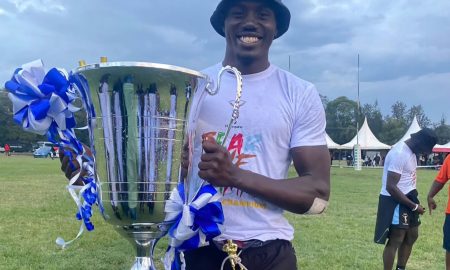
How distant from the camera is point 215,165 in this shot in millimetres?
1643

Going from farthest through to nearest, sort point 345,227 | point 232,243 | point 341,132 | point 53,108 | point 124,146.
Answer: point 341,132
point 345,227
point 232,243
point 53,108
point 124,146

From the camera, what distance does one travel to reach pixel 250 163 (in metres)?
1.93

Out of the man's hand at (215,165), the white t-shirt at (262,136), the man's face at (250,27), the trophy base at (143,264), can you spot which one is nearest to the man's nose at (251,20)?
the man's face at (250,27)

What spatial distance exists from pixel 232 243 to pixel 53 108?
755mm

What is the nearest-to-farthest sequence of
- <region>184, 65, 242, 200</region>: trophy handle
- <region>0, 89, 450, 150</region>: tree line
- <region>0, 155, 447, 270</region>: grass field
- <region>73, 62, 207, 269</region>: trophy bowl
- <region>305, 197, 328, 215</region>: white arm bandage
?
1. <region>73, 62, 207, 269</region>: trophy bowl
2. <region>184, 65, 242, 200</region>: trophy handle
3. <region>305, 197, 328, 215</region>: white arm bandage
4. <region>0, 155, 447, 270</region>: grass field
5. <region>0, 89, 450, 150</region>: tree line

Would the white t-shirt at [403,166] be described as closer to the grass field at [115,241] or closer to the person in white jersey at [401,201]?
the person in white jersey at [401,201]

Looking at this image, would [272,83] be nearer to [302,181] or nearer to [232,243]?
[302,181]

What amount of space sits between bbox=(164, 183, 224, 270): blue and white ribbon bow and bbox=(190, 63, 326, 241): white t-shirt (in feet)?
0.68

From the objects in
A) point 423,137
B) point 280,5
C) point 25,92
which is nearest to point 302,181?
point 280,5

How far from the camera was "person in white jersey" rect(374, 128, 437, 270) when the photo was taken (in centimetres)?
587

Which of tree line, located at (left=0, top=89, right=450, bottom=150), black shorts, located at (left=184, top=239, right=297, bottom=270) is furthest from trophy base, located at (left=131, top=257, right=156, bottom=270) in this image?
tree line, located at (left=0, top=89, right=450, bottom=150)

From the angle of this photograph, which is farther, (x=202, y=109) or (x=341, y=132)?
(x=341, y=132)

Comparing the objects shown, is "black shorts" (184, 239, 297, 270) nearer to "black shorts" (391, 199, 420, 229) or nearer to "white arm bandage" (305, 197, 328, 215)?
"white arm bandage" (305, 197, 328, 215)

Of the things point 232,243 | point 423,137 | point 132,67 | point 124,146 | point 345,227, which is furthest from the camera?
point 345,227
